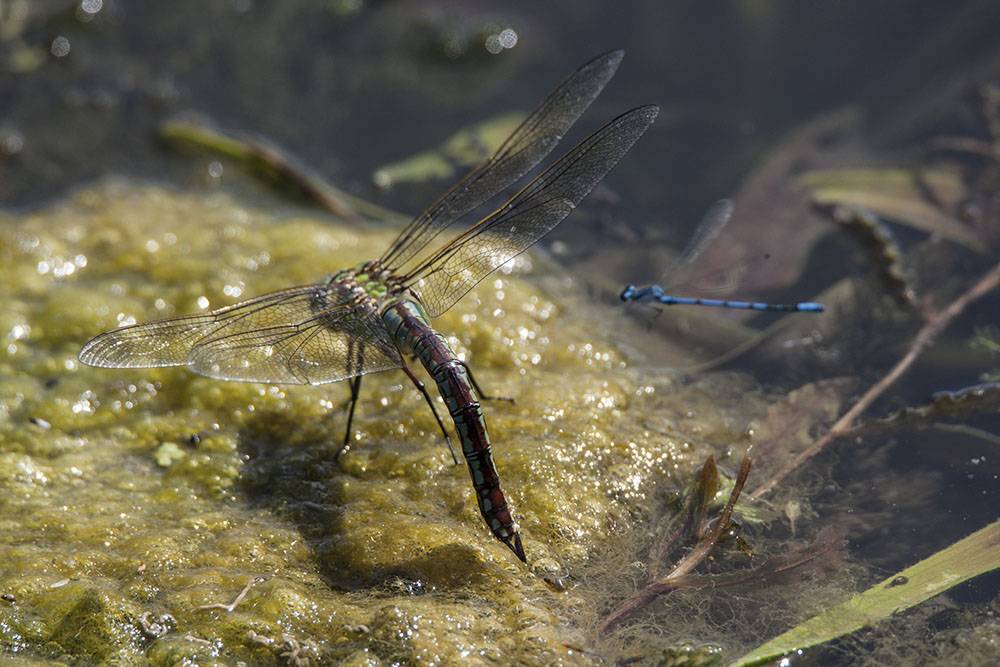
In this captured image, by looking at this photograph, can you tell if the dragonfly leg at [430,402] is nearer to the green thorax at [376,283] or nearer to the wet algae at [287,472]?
the wet algae at [287,472]

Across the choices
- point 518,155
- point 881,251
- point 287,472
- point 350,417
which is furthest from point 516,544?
point 881,251

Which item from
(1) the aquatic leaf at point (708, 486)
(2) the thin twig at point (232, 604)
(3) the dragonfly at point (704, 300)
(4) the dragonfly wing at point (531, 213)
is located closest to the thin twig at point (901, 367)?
(1) the aquatic leaf at point (708, 486)

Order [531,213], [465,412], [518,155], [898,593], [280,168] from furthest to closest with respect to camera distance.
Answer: [280,168] → [518,155] → [531,213] → [465,412] → [898,593]

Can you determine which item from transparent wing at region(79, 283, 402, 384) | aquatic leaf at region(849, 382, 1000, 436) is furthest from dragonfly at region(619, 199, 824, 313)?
transparent wing at region(79, 283, 402, 384)

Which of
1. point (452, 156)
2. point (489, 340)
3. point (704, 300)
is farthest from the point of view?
point (452, 156)

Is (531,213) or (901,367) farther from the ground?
(531,213)

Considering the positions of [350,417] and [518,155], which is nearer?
[350,417]

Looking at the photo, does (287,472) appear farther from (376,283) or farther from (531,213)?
(531,213)
